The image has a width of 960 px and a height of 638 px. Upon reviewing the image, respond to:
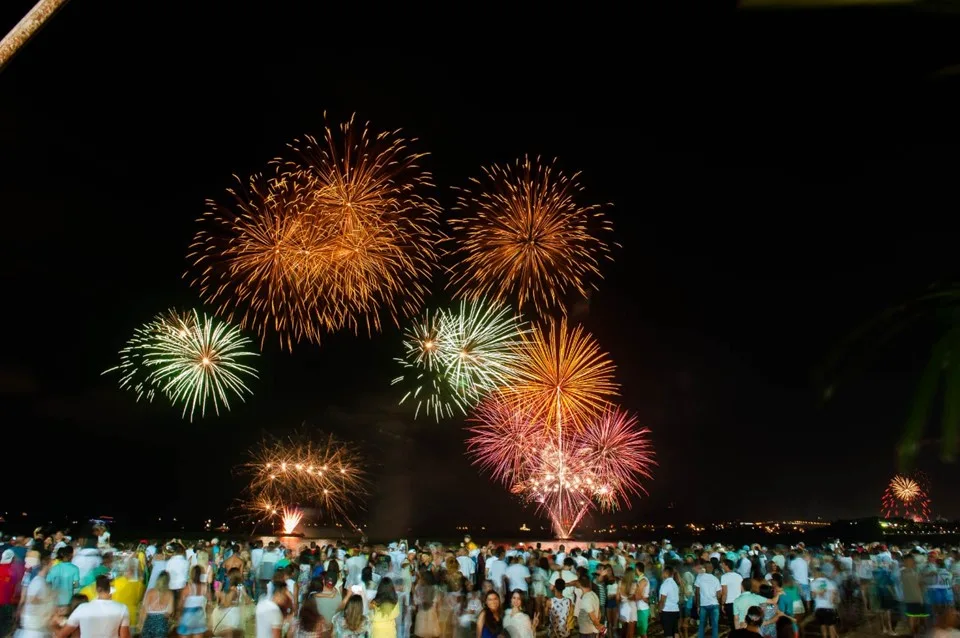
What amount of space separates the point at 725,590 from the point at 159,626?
28.7 ft

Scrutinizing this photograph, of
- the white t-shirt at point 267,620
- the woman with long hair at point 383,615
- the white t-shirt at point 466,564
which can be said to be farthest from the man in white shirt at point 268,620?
the white t-shirt at point 466,564

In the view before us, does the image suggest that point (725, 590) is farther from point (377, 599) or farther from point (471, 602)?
point (377, 599)

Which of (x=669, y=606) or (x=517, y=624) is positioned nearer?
(x=517, y=624)

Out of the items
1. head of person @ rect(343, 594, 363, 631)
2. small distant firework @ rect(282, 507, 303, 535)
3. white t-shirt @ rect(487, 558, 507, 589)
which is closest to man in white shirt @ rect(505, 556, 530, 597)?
white t-shirt @ rect(487, 558, 507, 589)

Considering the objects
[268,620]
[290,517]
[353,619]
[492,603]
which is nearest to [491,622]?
[492,603]

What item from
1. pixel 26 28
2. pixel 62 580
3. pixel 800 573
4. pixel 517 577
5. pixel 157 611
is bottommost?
pixel 157 611

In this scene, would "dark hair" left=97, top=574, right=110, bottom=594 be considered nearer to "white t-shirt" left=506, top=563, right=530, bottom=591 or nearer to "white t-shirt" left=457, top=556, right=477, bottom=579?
"white t-shirt" left=506, top=563, right=530, bottom=591

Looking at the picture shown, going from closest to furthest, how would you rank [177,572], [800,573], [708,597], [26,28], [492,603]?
[26,28] < [492,603] < [708,597] < [177,572] < [800,573]

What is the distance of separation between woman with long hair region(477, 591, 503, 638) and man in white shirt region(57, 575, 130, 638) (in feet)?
11.3

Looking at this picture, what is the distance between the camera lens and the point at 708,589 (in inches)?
494

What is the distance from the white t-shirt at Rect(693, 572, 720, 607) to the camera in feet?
41.0

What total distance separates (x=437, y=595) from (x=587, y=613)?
2.64 metres

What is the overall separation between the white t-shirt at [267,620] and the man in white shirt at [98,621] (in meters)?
1.21

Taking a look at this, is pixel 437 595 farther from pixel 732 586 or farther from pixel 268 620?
pixel 732 586
